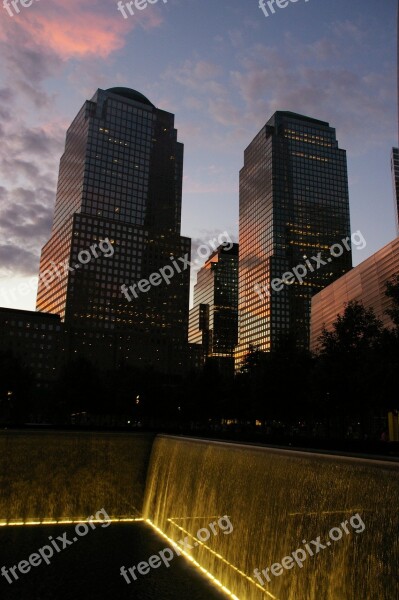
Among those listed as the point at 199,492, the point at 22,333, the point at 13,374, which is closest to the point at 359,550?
the point at 199,492

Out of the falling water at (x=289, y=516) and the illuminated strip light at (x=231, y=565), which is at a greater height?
the falling water at (x=289, y=516)

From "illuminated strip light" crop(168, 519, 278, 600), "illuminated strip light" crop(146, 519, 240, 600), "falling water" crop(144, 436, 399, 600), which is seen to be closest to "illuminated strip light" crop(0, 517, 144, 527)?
"illuminated strip light" crop(146, 519, 240, 600)

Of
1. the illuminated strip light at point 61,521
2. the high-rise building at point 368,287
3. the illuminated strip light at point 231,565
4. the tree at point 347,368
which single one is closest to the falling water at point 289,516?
the illuminated strip light at point 231,565

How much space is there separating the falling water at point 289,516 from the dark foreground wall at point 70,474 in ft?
14.7

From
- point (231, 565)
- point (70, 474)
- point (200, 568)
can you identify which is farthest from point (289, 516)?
point (70, 474)

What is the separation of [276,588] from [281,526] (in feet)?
3.96

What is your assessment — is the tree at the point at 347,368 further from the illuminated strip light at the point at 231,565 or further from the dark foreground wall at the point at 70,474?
the illuminated strip light at the point at 231,565

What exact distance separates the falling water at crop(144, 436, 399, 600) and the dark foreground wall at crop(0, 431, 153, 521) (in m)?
4.48

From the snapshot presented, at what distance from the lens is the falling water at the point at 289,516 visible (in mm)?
8234

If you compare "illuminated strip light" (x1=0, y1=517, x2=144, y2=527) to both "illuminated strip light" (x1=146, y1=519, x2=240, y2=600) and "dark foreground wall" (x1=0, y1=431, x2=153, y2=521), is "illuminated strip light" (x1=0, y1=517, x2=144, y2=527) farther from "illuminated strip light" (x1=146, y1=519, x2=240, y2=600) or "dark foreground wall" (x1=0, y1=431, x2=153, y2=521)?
"illuminated strip light" (x1=146, y1=519, x2=240, y2=600)

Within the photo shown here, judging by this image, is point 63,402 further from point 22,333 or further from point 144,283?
point 144,283

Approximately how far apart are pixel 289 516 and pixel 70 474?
42.6ft

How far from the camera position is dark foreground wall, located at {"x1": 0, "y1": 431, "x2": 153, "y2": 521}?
2027 cm

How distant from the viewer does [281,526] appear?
11.0 meters
